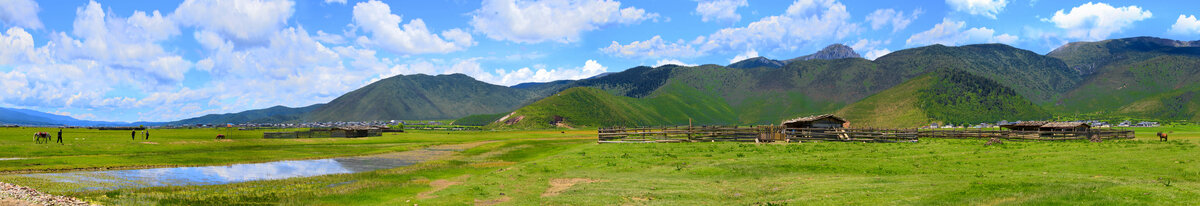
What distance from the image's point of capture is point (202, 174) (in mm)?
32250

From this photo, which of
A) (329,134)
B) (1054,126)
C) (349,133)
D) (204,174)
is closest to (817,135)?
(1054,126)

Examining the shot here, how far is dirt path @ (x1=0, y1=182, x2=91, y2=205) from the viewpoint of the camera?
62.8 ft

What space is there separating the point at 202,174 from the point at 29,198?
12108 mm

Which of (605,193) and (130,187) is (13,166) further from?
(605,193)

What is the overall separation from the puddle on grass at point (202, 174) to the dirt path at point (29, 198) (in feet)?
7.19

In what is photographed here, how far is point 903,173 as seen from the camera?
24.6 meters

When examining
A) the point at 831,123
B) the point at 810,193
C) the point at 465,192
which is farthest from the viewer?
the point at 831,123

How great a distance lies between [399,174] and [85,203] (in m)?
13.5

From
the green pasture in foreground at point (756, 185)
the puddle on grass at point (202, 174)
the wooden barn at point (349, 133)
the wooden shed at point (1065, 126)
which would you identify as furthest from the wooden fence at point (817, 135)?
the wooden barn at point (349, 133)

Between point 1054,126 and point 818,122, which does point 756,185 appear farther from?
point 1054,126

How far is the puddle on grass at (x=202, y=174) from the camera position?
87.9 feet

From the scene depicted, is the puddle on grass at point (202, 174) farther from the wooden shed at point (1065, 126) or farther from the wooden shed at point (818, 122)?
the wooden shed at point (1065, 126)

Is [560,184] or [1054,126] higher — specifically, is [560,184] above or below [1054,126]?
below

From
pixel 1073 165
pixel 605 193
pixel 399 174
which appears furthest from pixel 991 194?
pixel 399 174
